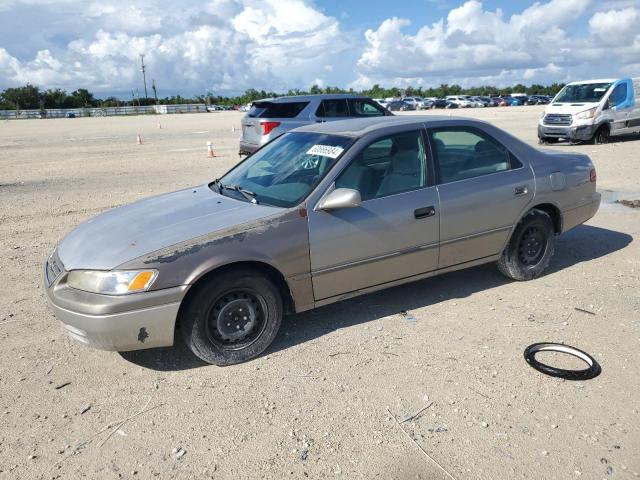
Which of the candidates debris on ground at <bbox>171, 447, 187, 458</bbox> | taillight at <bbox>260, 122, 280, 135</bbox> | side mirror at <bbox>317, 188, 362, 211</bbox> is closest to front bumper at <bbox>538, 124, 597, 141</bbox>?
taillight at <bbox>260, 122, 280, 135</bbox>

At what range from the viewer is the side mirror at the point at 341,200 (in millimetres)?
3926

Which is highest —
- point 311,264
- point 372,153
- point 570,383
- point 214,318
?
point 372,153

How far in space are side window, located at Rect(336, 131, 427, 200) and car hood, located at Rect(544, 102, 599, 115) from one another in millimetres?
13857

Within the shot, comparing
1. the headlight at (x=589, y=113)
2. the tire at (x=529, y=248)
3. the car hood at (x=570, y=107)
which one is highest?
the car hood at (x=570, y=107)

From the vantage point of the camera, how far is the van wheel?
16.6 meters

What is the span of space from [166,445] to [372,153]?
263 cm

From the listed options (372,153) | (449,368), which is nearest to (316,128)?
(372,153)

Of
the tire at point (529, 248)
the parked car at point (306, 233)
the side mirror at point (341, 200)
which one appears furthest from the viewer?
the tire at point (529, 248)

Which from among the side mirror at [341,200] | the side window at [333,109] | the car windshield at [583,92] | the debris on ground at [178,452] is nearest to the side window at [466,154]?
the side mirror at [341,200]

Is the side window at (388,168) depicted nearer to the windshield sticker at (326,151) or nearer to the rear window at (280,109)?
the windshield sticker at (326,151)

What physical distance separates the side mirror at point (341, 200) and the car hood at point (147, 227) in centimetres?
38

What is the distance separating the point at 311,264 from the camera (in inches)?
157

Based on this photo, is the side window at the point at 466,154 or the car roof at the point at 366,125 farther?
the side window at the point at 466,154

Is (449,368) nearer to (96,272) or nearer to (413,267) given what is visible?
(413,267)
